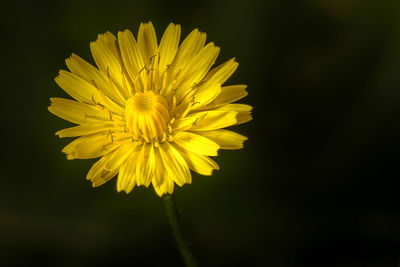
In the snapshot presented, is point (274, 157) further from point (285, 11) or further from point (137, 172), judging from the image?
point (137, 172)

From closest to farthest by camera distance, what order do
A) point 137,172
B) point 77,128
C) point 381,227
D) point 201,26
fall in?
point 137,172 → point 77,128 → point 381,227 → point 201,26

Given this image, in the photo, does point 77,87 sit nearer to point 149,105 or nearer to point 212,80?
point 149,105

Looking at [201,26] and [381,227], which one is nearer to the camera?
[381,227]

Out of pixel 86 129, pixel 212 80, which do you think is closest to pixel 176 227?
pixel 86 129

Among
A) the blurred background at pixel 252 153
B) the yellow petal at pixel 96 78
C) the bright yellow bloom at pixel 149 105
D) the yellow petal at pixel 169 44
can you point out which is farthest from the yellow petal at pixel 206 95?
the blurred background at pixel 252 153

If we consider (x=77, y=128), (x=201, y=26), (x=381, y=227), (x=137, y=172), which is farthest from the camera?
(x=201, y=26)

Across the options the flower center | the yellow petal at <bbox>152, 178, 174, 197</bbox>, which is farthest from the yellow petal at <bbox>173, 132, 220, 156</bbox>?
the yellow petal at <bbox>152, 178, 174, 197</bbox>

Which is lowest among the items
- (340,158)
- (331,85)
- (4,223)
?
(340,158)

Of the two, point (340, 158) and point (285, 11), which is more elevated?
point (285, 11)

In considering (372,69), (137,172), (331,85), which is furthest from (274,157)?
(137,172)
